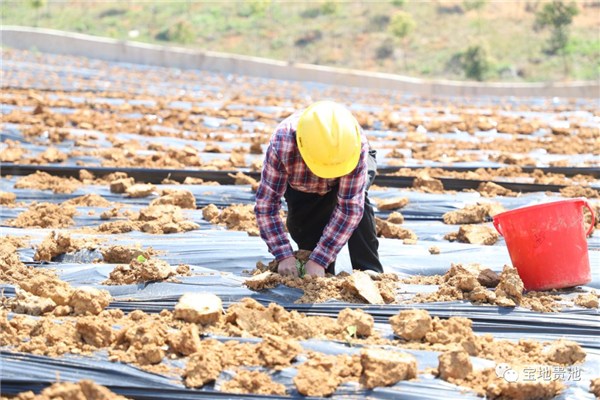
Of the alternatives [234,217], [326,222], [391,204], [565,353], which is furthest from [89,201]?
[565,353]

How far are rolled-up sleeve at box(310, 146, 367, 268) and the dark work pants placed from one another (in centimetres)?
35

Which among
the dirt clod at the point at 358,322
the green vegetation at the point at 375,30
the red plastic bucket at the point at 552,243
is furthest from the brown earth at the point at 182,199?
the green vegetation at the point at 375,30

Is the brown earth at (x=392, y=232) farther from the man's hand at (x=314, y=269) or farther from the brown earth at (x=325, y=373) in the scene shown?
the brown earth at (x=325, y=373)

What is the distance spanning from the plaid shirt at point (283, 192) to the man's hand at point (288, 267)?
0.07 feet

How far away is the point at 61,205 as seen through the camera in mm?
5449

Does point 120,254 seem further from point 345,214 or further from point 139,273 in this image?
point 345,214

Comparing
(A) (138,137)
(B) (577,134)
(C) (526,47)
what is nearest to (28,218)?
(A) (138,137)

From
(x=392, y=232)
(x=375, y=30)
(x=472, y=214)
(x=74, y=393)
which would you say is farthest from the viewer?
(x=375, y=30)

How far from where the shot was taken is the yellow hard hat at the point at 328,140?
3389 millimetres

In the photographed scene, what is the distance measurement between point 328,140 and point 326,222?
790 mm

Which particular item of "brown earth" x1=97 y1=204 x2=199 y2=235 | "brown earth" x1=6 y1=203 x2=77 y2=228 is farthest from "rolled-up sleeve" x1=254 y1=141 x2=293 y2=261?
"brown earth" x1=6 y1=203 x2=77 y2=228

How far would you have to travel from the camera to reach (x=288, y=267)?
12.1 feet

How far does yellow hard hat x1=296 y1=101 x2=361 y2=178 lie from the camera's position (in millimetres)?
3389

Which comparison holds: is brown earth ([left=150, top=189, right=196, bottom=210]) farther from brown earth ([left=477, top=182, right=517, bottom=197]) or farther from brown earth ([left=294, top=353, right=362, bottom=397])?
brown earth ([left=294, top=353, right=362, bottom=397])
